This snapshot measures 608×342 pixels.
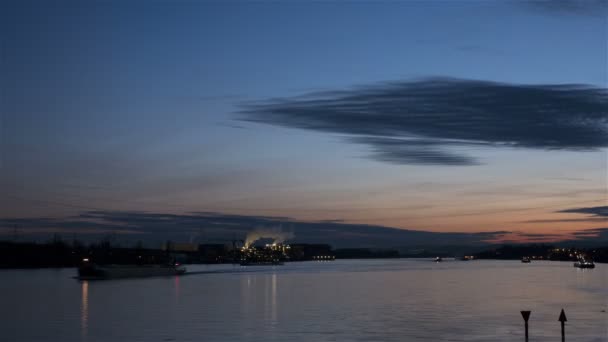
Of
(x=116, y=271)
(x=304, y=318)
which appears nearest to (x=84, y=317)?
(x=304, y=318)

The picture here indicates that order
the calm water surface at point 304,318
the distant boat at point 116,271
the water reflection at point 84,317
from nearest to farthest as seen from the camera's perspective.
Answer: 1. the calm water surface at point 304,318
2. the water reflection at point 84,317
3. the distant boat at point 116,271

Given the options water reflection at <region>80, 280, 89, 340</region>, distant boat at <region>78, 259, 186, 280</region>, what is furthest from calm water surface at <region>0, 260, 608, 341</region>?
distant boat at <region>78, 259, 186, 280</region>

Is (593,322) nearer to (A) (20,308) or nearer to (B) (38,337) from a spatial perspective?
(B) (38,337)

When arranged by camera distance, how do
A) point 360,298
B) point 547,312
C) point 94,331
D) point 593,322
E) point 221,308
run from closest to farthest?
1. point 94,331
2. point 593,322
3. point 547,312
4. point 221,308
5. point 360,298

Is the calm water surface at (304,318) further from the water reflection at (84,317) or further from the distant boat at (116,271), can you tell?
the distant boat at (116,271)

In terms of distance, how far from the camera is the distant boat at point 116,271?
158 metres

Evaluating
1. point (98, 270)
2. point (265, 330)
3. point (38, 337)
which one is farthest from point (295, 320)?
point (98, 270)

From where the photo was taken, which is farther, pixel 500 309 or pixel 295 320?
pixel 500 309

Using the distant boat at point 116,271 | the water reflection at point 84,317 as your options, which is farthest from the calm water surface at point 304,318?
the distant boat at point 116,271

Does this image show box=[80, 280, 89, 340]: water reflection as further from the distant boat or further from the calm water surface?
the distant boat

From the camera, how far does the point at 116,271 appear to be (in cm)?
16325

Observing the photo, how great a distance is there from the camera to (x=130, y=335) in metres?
44.9

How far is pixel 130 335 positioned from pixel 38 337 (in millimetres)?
5461

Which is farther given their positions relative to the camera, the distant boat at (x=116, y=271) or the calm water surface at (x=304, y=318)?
the distant boat at (x=116, y=271)
